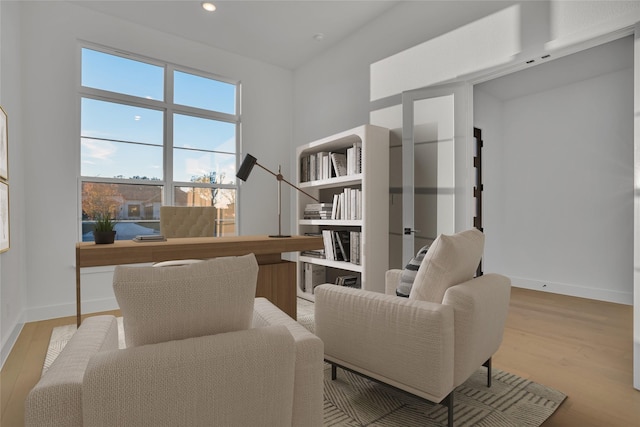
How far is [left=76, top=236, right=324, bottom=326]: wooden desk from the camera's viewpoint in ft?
6.29

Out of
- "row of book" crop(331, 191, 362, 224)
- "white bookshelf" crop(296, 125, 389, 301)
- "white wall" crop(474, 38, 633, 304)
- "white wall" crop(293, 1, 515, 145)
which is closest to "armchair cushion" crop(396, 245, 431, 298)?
"white bookshelf" crop(296, 125, 389, 301)

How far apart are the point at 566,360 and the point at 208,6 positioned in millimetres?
4251

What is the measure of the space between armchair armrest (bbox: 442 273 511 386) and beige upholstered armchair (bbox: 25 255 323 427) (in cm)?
71

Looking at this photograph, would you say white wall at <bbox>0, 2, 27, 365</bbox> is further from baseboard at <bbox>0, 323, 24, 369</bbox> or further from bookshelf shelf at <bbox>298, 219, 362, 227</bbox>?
bookshelf shelf at <bbox>298, 219, 362, 227</bbox>

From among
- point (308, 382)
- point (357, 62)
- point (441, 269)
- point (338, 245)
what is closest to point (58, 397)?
point (308, 382)

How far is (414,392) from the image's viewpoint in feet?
4.99

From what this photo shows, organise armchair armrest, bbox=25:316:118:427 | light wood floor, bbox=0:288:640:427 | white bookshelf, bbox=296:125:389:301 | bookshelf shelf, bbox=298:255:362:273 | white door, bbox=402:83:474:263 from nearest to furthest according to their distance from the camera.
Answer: armchair armrest, bbox=25:316:118:427
light wood floor, bbox=0:288:640:427
white door, bbox=402:83:474:263
white bookshelf, bbox=296:125:389:301
bookshelf shelf, bbox=298:255:362:273

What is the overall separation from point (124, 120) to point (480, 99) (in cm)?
446

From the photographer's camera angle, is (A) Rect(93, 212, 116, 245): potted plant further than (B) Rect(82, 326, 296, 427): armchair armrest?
Yes

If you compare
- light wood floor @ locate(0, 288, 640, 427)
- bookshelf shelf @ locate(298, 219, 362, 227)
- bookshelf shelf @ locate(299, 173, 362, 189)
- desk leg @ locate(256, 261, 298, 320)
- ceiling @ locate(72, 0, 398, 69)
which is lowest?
light wood floor @ locate(0, 288, 640, 427)

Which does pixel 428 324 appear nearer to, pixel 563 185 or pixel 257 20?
pixel 257 20

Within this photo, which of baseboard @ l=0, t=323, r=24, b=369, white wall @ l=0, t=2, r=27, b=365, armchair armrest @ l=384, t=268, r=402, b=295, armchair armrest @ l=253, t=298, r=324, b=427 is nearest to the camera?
armchair armrest @ l=253, t=298, r=324, b=427

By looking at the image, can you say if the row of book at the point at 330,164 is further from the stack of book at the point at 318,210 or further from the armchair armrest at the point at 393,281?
the armchair armrest at the point at 393,281

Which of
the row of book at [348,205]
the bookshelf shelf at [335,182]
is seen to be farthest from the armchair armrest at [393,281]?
the bookshelf shelf at [335,182]
